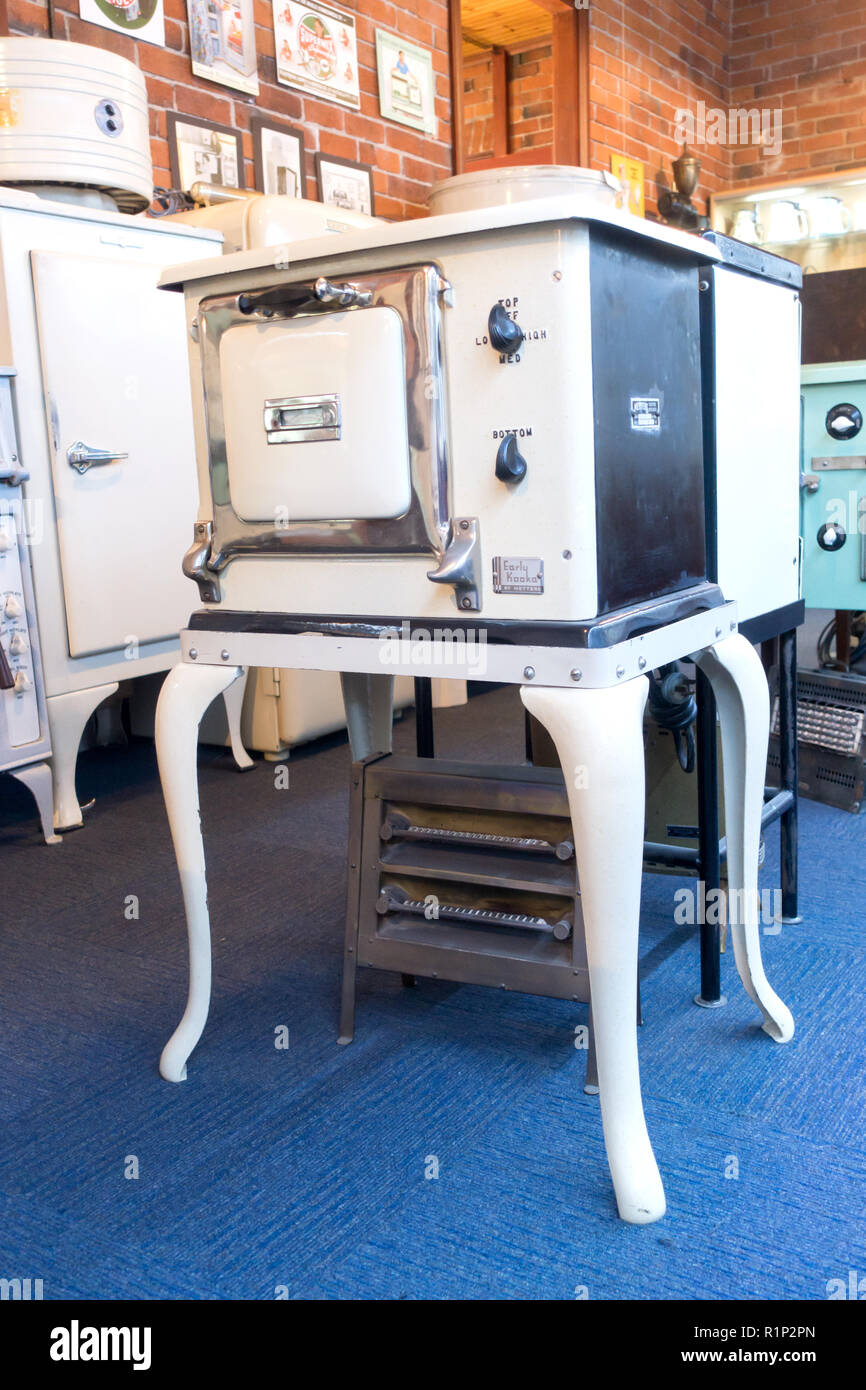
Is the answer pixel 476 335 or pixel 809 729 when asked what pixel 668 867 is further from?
pixel 476 335

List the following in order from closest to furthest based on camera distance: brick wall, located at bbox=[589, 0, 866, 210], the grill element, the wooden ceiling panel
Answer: the grill element, brick wall, located at bbox=[589, 0, 866, 210], the wooden ceiling panel

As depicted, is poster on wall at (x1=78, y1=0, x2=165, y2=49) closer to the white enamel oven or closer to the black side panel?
the white enamel oven

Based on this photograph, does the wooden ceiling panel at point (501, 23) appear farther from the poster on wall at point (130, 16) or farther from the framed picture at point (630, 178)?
the poster on wall at point (130, 16)

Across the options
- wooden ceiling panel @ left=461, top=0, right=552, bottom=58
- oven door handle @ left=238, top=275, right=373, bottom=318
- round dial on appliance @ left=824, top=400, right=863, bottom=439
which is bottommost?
round dial on appliance @ left=824, top=400, right=863, bottom=439

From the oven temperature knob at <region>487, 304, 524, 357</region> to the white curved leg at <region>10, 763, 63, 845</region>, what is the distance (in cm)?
178

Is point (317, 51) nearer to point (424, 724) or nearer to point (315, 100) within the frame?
point (315, 100)

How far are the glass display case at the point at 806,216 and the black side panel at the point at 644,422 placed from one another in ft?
16.7

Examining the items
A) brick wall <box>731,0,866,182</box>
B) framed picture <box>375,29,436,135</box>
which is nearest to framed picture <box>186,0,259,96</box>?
framed picture <box>375,29,436,135</box>

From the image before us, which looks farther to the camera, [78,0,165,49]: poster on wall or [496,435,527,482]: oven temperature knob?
[78,0,165,49]: poster on wall

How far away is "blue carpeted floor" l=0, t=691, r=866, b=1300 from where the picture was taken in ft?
3.73

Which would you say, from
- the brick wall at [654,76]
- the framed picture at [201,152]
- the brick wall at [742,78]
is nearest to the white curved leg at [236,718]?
the framed picture at [201,152]

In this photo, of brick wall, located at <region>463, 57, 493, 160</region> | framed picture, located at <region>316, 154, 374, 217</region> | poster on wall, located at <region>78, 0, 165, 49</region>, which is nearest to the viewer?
poster on wall, located at <region>78, 0, 165, 49</region>

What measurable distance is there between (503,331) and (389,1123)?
944 mm
